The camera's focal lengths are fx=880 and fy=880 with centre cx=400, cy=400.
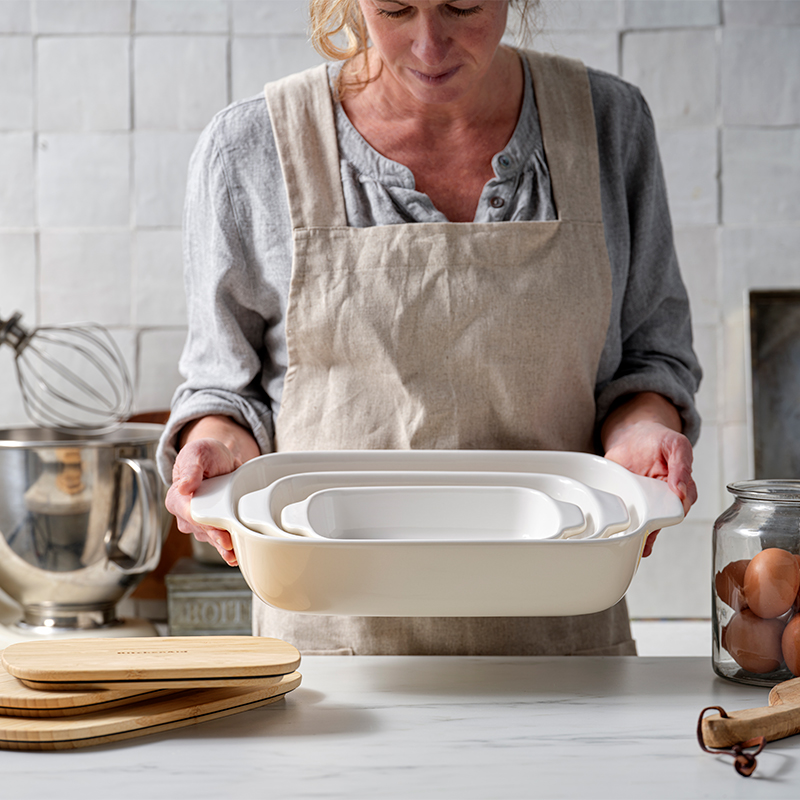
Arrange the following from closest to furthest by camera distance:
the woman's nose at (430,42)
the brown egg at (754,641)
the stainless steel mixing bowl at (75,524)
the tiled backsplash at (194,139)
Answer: the brown egg at (754,641) → the woman's nose at (430,42) → the stainless steel mixing bowl at (75,524) → the tiled backsplash at (194,139)

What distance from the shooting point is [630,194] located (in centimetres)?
69

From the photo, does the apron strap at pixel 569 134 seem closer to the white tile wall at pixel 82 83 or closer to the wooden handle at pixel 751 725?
the wooden handle at pixel 751 725

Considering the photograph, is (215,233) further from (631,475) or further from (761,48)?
(761,48)

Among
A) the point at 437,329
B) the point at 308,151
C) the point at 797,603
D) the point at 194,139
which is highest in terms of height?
the point at 194,139

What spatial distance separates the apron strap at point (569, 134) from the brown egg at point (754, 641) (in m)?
0.31

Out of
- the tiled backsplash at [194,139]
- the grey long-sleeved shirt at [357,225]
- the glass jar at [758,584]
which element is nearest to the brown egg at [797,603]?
the glass jar at [758,584]

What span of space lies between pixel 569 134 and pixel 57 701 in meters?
0.51

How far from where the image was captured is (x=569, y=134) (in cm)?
66

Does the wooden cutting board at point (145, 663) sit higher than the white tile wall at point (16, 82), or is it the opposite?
the white tile wall at point (16, 82)

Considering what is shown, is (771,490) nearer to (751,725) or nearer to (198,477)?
(751,725)

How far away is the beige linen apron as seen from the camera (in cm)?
63

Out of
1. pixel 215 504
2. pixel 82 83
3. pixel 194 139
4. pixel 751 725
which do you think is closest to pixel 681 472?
pixel 751 725

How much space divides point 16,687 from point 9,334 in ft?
2.98

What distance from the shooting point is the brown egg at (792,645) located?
0.45 meters
